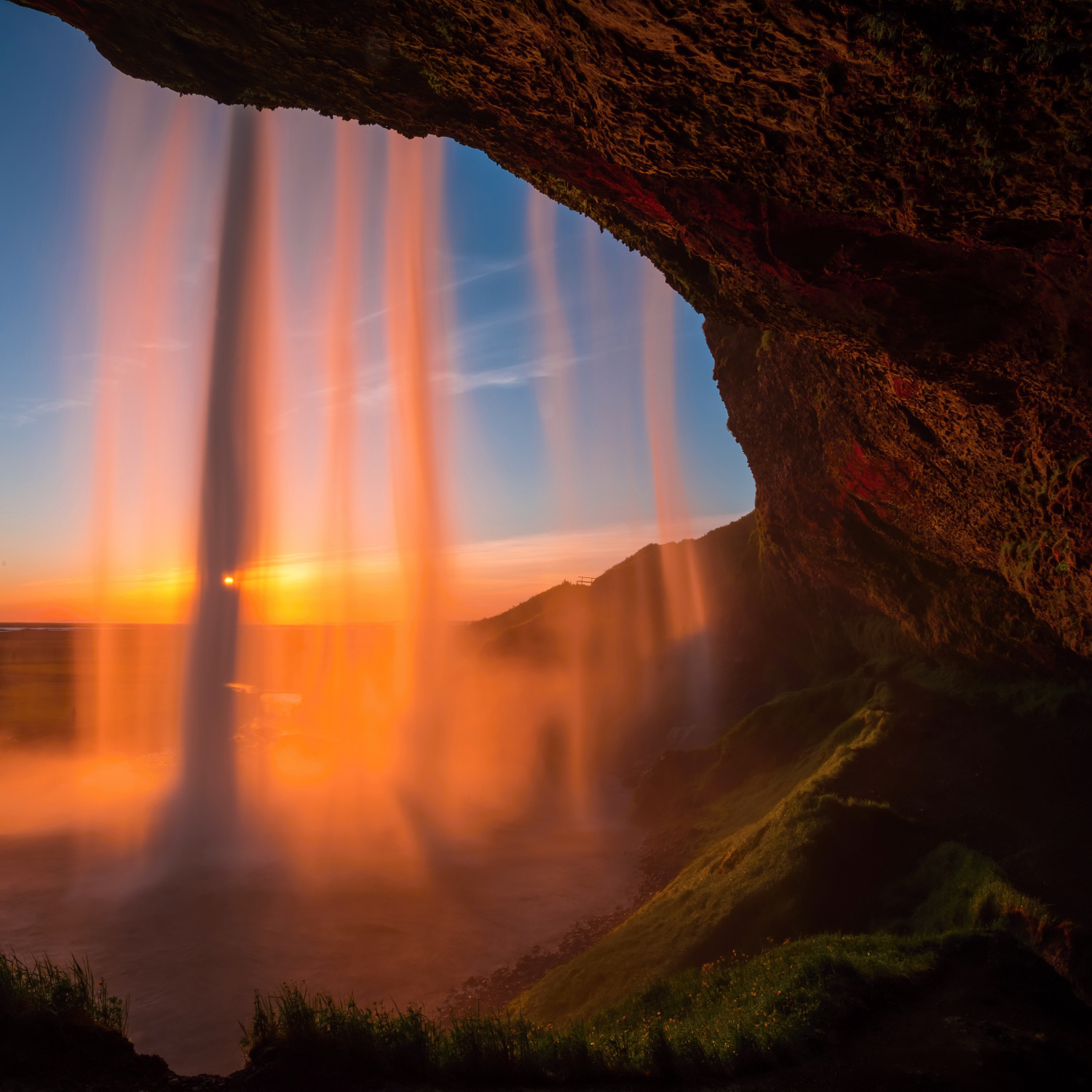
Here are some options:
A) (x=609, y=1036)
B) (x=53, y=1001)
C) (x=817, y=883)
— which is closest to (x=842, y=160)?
(x=609, y=1036)

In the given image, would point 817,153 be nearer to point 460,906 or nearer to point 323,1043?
point 323,1043

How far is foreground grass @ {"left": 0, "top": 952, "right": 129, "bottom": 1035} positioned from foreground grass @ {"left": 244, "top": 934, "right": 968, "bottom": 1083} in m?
1.65

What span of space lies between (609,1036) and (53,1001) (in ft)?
24.5

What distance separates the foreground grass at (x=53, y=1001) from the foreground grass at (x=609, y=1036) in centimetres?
165

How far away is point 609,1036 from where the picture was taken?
955cm

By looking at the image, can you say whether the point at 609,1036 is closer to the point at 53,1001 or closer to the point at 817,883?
the point at 53,1001

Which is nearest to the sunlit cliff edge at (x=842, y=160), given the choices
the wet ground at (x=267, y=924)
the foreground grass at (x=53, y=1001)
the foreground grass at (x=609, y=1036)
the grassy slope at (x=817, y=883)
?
the grassy slope at (x=817, y=883)

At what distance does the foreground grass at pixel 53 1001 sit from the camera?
21.6 ft

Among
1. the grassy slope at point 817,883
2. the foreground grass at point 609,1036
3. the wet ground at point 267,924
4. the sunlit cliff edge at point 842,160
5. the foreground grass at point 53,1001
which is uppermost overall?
the sunlit cliff edge at point 842,160

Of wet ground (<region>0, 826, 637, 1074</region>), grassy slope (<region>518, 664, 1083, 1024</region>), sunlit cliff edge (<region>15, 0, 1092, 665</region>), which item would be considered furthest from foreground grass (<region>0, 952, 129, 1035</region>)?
sunlit cliff edge (<region>15, 0, 1092, 665</region>)

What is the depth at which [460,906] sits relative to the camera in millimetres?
24578

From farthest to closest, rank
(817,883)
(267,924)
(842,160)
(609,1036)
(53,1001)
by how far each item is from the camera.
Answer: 1. (267,924)
2. (817,883)
3. (609,1036)
4. (842,160)
5. (53,1001)

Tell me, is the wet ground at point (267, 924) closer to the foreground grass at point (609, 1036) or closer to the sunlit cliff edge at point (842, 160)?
the foreground grass at point (609, 1036)

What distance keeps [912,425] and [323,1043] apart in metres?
16.9
